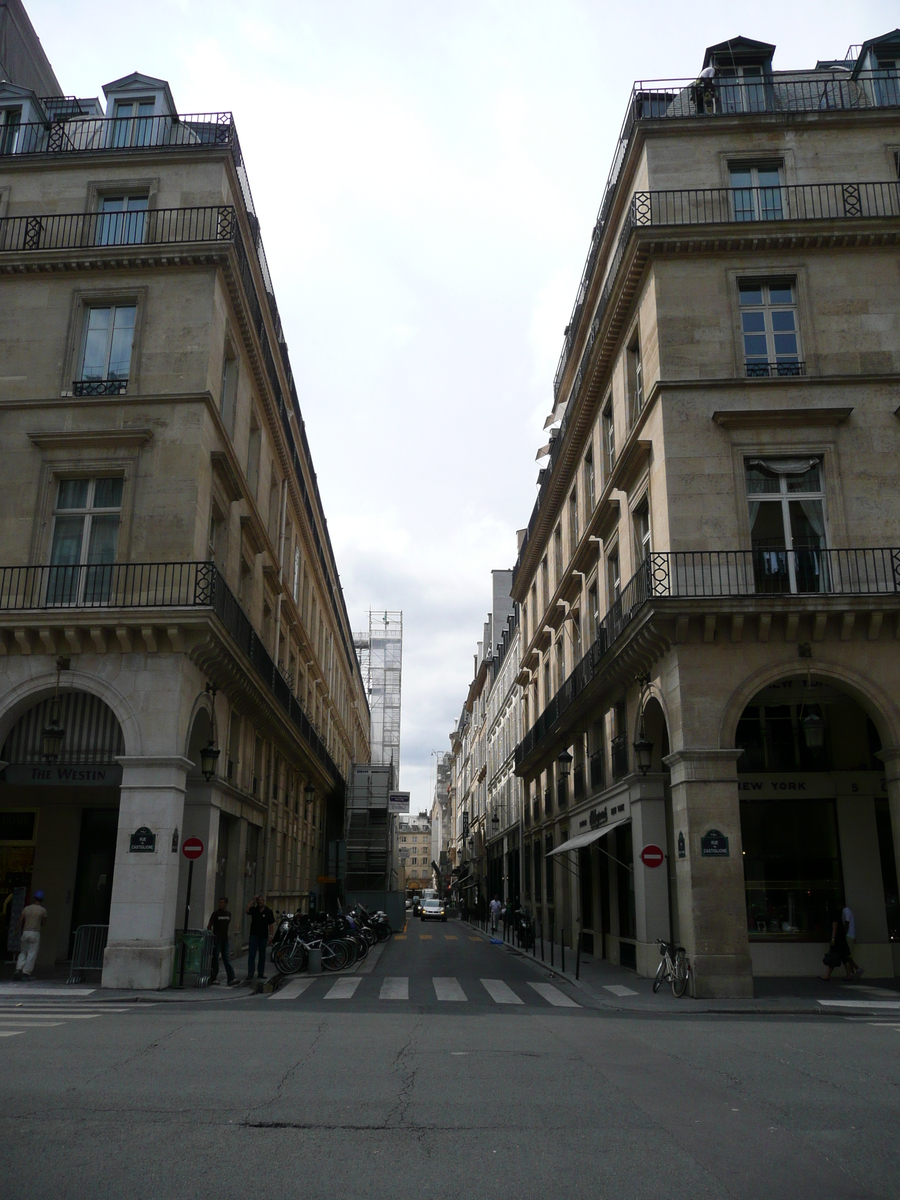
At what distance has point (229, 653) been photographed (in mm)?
20812

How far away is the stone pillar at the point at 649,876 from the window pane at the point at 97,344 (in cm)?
1467

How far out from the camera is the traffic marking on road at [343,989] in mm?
17422

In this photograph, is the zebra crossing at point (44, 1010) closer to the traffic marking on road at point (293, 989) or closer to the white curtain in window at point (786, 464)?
the traffic marking on road at point (293, 989)

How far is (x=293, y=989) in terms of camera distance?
61.9 ft

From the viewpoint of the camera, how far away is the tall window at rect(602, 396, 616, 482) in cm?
2623

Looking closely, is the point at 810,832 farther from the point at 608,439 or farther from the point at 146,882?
the point at 146,882

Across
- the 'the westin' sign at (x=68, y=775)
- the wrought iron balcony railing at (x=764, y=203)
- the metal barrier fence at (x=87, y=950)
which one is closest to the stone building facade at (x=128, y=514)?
the 'the westin' sign at (x=68, y=775)

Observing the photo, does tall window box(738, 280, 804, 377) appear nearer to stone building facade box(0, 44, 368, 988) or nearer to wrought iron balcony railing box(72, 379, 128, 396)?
stone building facade box(0, 44, 368, 988)

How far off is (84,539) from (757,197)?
53.2 feet

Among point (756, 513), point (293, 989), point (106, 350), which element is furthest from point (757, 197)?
point (293, 989)

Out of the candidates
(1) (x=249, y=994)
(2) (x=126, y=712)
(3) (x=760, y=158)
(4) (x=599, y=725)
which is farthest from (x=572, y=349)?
(1) (x=249, y=994)

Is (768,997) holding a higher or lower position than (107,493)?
lower

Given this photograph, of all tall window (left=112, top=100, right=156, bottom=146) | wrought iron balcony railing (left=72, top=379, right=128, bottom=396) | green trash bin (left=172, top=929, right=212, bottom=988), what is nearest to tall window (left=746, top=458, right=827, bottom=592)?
green trash bin (left=172, top=929, right=212, bottom=988)

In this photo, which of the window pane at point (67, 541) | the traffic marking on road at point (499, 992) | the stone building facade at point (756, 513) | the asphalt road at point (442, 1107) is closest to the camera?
the asphalt road at point (442, 1107)
